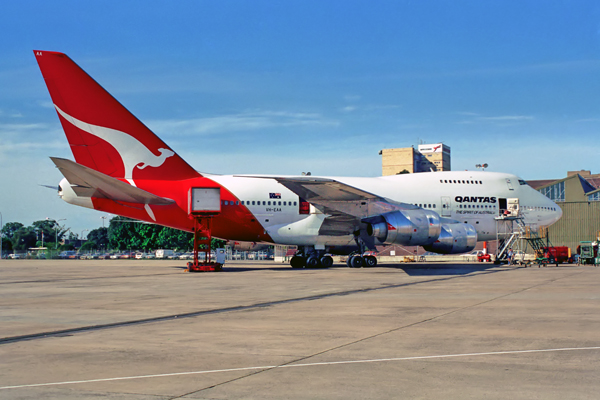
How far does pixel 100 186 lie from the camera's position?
27.7 meters

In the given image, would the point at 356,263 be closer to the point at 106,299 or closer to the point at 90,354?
the point at 106,299

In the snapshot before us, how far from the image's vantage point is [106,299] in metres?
14.8

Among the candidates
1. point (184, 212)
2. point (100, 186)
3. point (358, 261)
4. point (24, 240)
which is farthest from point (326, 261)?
point (24, 240)

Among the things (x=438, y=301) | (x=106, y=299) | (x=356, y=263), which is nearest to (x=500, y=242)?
(x=356, y=263)

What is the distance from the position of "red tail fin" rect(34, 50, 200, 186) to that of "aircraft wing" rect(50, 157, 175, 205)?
1.26m

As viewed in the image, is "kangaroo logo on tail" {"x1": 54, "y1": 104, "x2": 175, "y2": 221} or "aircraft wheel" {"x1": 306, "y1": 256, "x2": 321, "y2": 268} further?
"aircraft wheel" {"x1": 306, "y1": 256, "x2": 321, "y2": 268}

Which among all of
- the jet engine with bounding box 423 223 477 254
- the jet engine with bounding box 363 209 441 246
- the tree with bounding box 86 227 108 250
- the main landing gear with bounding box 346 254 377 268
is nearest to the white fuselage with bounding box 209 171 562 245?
the main landing gear with bounding box 346 254 377 268

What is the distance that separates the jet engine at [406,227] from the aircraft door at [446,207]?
5389 millimetres

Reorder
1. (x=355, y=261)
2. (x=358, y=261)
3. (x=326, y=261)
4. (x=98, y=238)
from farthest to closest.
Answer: (x=98, y=238)
(x=326, y=261)
(x=358, y=261)
(x=355, y=261)

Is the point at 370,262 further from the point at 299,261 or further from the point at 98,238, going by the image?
the point at 98,238

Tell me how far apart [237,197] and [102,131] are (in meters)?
7.68

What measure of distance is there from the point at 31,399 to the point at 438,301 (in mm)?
10311

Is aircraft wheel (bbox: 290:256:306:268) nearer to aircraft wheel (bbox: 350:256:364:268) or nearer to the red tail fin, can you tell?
aircraft wheel (bbox: 350:256:364:268)

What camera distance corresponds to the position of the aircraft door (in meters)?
35.0
